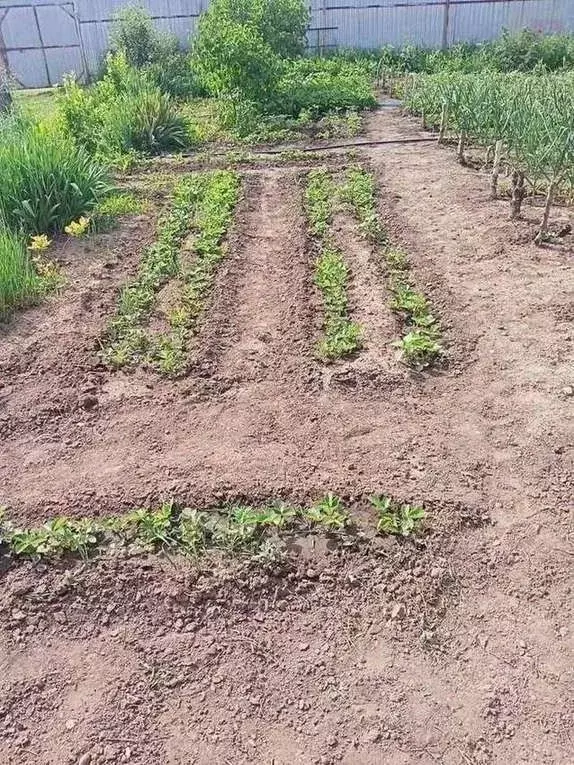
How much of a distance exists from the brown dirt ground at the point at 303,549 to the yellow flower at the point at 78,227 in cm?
100

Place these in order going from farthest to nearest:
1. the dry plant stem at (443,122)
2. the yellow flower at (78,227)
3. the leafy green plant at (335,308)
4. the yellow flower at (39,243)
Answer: the dry plant stem at (443,122) → the yellow flower at (78,227) → the yellow flower at (39,243) → the leafy green plant at (335,308)

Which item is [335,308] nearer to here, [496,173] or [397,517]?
[397,517]

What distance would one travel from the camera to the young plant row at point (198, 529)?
288 cm

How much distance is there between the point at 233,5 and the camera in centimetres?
→ 1071

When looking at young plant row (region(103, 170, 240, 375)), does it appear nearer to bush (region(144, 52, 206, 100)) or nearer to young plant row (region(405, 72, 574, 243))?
young plant row (region(405, 72, 574, 243))

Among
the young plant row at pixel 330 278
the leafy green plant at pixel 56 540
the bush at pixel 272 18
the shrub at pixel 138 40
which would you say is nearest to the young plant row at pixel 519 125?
the young plant row at pixel 330 278

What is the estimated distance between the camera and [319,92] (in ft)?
35.5

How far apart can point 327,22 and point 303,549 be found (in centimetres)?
1603

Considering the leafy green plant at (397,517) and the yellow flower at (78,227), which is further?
the yellow flower at (78,227)

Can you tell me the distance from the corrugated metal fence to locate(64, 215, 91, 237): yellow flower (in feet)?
39.5

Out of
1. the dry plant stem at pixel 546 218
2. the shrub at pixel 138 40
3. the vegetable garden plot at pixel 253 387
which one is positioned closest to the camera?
the vegetable garden plot at pixel 253 387

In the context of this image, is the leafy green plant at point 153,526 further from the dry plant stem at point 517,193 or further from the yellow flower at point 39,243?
the dry plant stem at point 517,193

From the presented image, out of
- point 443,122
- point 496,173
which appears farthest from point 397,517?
point 443,122

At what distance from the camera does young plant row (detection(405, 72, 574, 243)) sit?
5328 mm
